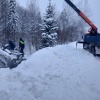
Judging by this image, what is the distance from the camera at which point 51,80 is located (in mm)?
10055

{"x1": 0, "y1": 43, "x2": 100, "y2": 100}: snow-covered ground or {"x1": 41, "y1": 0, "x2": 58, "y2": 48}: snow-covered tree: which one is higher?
{"x1": 41, "y1": 0, "x2": 58, "y2": 48}: snow-covered tree

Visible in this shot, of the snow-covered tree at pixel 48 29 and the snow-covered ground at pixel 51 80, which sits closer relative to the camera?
the snow-covered ground at pixel 51 80

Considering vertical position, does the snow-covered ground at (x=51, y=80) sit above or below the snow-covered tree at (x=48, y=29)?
below

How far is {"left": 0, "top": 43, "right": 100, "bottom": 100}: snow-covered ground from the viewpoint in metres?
8.49

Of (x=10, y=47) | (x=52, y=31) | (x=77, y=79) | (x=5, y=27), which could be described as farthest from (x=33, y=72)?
(x=5, y=27)

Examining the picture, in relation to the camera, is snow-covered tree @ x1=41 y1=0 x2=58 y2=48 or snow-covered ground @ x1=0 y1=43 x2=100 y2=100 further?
snow-covered tree @ x1=41 y1=0 x2=58 y2=48

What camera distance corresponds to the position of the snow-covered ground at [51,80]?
8.49 meters

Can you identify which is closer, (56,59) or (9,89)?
(9,89)

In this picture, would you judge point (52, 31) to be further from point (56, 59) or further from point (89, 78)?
point (89, 78)

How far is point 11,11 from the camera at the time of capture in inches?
1540

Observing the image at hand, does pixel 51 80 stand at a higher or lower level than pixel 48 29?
lower

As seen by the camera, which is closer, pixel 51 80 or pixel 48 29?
pixel 51 80

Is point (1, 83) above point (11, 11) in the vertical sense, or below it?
below

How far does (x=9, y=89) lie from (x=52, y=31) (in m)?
17.8
